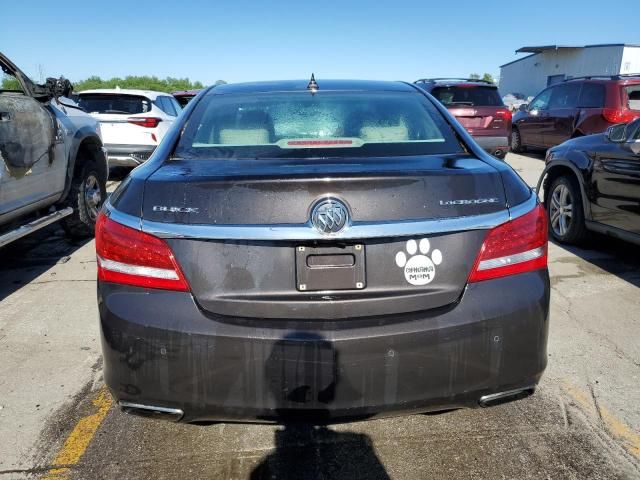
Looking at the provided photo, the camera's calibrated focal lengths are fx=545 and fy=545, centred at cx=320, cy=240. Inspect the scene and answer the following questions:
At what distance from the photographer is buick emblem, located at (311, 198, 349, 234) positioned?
190cm

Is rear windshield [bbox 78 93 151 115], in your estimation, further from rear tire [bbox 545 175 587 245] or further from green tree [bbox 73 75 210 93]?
green tree [bbox 73 75 210 93]

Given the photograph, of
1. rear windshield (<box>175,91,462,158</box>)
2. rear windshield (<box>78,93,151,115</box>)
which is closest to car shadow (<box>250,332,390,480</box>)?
rear windshield (<box>175,91,462,158</box>)

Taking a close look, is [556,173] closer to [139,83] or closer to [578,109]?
[578,109]

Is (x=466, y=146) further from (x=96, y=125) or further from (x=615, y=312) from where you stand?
(x=96, y=125)

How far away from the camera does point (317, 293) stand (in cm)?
195

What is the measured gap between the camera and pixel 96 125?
662 cm

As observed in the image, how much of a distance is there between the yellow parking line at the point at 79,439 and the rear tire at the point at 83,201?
3.48m

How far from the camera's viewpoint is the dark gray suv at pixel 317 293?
192cm

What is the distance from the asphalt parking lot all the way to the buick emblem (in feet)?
3.76

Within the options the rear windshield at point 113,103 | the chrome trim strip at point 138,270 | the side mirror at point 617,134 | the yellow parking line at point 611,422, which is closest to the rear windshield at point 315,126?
the chrome trim strip at point 138,270

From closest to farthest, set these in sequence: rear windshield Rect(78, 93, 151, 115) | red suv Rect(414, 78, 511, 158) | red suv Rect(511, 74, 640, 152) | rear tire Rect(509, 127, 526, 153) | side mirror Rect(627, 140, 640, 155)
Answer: side mirror Rect(627, 140, 640, 155)
rear windshield Rect(78, 93, 151, 115)
red suv Rect(511, 74, 640, 152)
red suv Rect(414, 78, 511, 158)
rear tire Rect(509, 127, 526, 153)

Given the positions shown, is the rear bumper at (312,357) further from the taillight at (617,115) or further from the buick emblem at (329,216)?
the taillight at (617,115)

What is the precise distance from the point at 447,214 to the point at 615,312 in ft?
9.55

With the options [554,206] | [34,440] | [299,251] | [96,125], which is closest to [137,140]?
[96,125]
